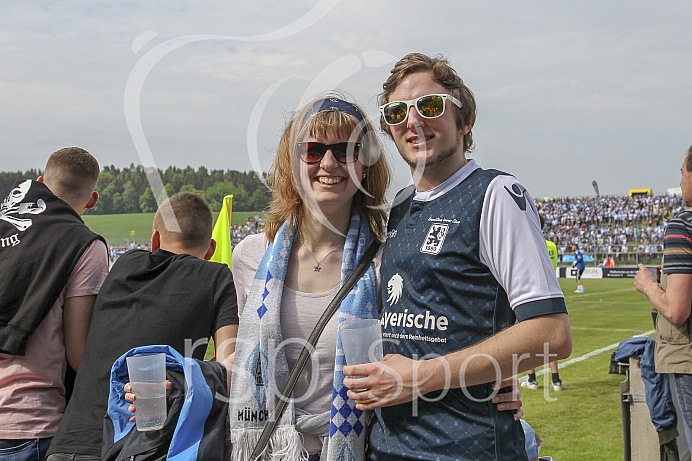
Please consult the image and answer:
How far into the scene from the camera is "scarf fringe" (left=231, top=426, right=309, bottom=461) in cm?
235

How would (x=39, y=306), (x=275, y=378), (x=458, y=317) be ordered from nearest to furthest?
(x=458, y=317) → (x=275, y=378) → (x=39, y=306)

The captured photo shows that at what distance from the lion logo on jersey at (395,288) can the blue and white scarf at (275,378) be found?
162 millimetres

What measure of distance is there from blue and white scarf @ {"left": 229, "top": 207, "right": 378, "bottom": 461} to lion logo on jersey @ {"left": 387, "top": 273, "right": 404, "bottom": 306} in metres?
0.16

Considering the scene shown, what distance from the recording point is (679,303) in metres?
4.02

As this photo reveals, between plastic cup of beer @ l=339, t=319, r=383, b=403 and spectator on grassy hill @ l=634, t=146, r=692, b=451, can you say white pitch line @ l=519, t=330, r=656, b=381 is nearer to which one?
spectator on grassy hill @ l=634, t=146, r=692, b=451

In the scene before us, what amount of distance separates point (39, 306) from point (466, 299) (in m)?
2.08

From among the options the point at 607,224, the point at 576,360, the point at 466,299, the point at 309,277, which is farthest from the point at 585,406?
the point at 607,224

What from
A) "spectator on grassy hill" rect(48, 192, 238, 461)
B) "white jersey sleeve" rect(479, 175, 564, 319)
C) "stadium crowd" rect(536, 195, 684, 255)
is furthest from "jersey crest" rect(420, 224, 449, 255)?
"stadium crowd" rect(536, 195, 684, 255)

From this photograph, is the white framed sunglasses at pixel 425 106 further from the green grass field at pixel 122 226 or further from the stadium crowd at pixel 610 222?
the stadium crowd at pixel 610 222

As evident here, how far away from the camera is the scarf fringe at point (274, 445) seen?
7.70 ft

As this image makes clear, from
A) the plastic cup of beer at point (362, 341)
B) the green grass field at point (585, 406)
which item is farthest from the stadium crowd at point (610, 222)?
the plastic cup of beer at point (362, 341)

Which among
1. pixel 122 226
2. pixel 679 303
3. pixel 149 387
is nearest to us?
pixel 149 387

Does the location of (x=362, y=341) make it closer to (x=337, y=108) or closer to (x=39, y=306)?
(x=337, y=108)

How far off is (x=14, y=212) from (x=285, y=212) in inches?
57.4
